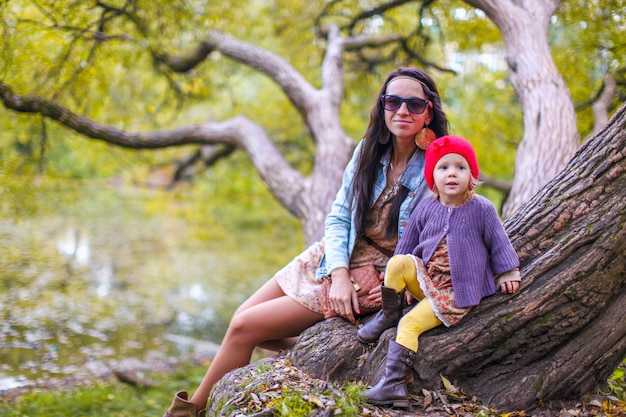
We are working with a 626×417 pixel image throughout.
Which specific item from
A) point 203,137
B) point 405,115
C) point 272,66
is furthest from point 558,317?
point 272,66

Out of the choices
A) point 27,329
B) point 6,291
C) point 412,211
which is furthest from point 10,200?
point 412,211

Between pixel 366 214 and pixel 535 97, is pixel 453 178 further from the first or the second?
pixel 535 97

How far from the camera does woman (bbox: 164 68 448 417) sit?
8.97ft

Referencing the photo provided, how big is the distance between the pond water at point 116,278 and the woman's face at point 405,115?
17.5 ft

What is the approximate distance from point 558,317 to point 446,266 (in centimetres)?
48

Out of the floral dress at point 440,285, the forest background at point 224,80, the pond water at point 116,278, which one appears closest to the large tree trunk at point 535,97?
the forest background at point 224,80

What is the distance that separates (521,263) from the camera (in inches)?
94.6

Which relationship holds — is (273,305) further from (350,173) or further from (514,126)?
(514,126)

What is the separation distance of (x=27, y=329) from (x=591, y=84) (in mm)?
8854

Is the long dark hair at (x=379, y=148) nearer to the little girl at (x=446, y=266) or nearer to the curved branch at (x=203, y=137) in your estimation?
the little girl at (x=446, y=266)

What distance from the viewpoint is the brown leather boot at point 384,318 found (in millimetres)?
2344

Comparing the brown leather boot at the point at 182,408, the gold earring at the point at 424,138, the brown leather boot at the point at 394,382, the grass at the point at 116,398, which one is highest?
the gold earring at the point at 424,138

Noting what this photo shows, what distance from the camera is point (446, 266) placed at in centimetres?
233

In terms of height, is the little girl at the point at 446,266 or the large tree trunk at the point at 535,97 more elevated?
the large tree trunk at the point at 535,97
